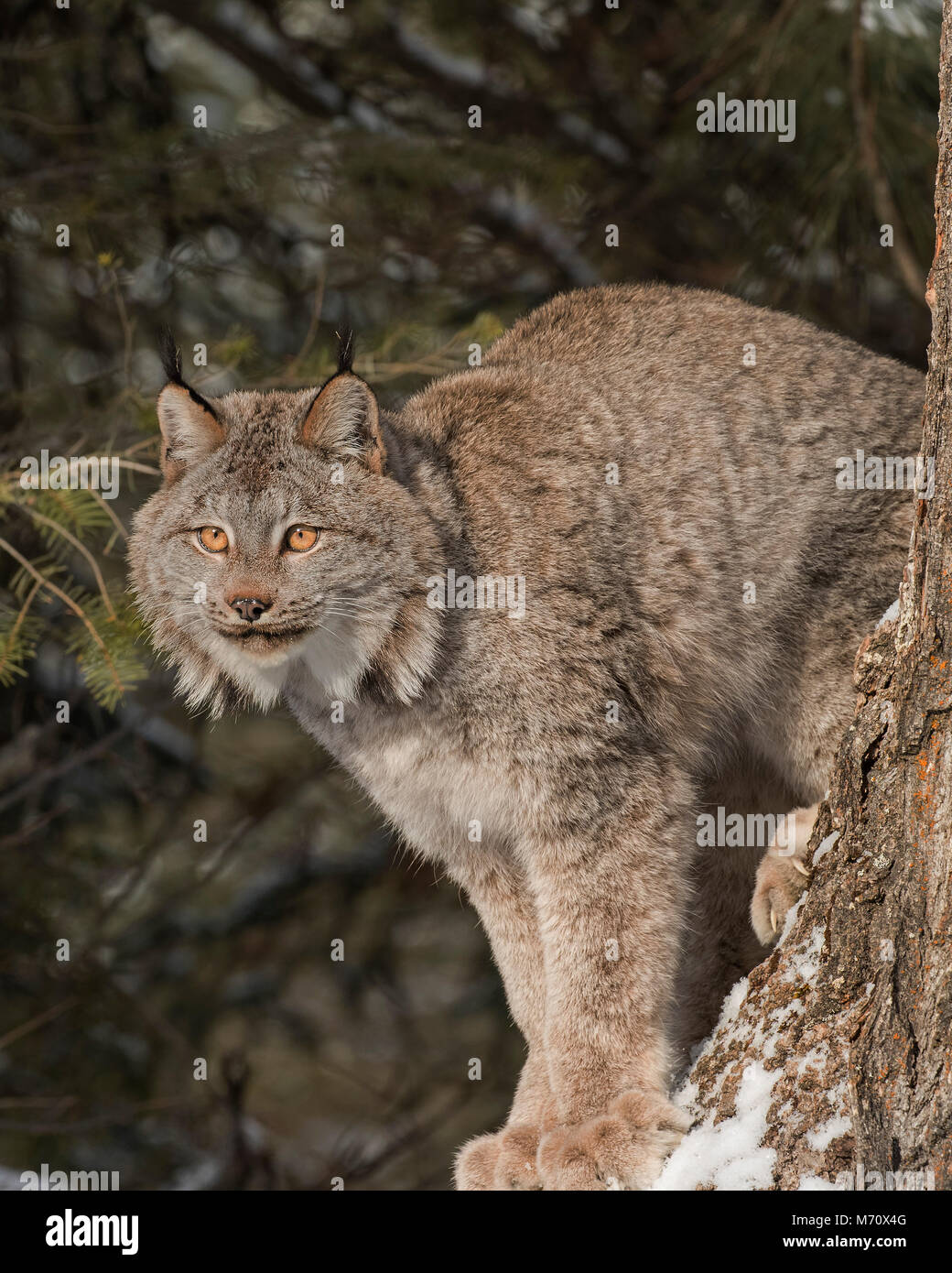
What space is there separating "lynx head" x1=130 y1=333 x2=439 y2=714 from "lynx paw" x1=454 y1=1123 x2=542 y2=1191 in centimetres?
133

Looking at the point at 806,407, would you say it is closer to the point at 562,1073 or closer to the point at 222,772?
the point at 562,1073

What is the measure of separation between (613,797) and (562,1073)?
0.78m

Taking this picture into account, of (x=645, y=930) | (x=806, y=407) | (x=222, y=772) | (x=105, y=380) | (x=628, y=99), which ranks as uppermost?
(x=628, y=99)

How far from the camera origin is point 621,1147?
3418mm

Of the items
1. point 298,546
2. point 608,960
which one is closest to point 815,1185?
point 608,960

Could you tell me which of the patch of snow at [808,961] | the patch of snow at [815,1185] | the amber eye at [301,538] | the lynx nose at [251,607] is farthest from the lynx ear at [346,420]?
the patch of snow at [815,1185]

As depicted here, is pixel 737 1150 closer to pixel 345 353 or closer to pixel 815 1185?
pixel 815 1185

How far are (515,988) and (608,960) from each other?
0.57 m

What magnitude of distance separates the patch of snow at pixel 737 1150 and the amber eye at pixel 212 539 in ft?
6.50

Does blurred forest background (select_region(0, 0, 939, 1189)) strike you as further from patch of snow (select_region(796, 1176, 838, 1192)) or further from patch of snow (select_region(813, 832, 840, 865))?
patch of snow (select_region(796, 1176, 838, 1192))

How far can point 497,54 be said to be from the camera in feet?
24.4

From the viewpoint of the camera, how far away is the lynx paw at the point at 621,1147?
3391mm

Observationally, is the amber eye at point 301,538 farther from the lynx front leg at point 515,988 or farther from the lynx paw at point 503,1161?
the lynx paw at point 503,1161

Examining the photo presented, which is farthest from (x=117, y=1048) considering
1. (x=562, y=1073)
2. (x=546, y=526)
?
(x=546, y=526)
